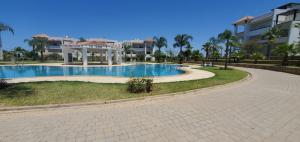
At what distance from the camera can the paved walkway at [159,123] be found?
11.3 ft

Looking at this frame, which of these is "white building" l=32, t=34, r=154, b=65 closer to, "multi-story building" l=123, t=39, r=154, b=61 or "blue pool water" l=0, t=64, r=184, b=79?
"multi-story building" l=123, t=39, r=154, b=61

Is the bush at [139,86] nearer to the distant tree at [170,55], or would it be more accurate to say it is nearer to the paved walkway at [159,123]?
the paved walkway at [159,123]

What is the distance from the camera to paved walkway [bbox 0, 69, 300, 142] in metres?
3.44

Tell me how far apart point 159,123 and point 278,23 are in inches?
1718

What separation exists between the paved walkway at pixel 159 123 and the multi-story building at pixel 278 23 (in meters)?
31.3

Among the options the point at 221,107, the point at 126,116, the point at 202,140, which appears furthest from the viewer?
the point at 221,107

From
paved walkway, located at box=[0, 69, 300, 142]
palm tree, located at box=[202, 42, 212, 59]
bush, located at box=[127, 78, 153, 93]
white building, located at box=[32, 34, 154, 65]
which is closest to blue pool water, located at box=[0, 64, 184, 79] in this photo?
bush, located at box=[127, 78, 153, 93]

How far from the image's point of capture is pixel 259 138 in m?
3.43

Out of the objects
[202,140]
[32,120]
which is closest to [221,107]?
[202,140]

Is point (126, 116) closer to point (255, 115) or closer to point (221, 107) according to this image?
point (221, 107)

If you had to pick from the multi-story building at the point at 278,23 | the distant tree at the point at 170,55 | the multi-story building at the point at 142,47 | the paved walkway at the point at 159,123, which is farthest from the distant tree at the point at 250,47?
the multi-story building at the point at 142,47

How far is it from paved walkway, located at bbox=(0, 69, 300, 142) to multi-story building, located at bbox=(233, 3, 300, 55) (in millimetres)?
31264

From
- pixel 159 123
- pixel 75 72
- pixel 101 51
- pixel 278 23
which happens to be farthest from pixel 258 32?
pixel 159 123

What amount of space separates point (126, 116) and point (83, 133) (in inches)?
55.0
